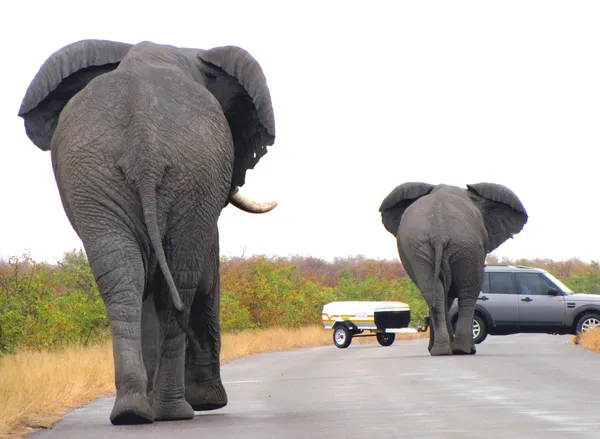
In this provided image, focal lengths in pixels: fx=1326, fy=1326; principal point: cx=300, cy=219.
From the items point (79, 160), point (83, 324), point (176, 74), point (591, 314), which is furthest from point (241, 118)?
point (591, 314)

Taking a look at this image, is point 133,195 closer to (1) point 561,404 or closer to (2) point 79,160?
(2) point 79,160

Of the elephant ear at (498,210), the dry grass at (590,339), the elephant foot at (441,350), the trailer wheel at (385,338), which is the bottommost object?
the elephant foot at (441,350)

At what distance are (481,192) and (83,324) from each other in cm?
911

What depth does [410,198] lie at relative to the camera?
29.4 m

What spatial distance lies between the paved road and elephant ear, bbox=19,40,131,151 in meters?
2.77

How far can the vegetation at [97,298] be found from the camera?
25.9m

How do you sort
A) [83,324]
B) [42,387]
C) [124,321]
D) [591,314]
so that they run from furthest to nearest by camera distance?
[591,314] < [83,324] < [42,387] < [124,321]

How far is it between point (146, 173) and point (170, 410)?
219cm

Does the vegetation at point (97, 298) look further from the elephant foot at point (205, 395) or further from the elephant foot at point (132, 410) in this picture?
the elephant foot at point (132, 410)

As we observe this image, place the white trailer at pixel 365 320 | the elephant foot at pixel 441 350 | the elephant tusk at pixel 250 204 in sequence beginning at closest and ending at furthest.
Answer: the elephant tusk at pixel 250 204 → the elephant foot at pixel 441 350 → the white trailer at pixel 365 320

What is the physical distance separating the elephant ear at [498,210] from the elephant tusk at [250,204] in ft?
47.9

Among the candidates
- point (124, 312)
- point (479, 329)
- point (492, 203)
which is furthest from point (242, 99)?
point (479, 329)

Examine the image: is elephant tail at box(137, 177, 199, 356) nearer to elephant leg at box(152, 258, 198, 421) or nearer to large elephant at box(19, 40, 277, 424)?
large elephant at box(19, 40, 277, 424)

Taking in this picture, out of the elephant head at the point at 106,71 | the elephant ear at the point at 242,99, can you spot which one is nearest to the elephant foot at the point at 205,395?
the elephant ear at the point at 242,99
